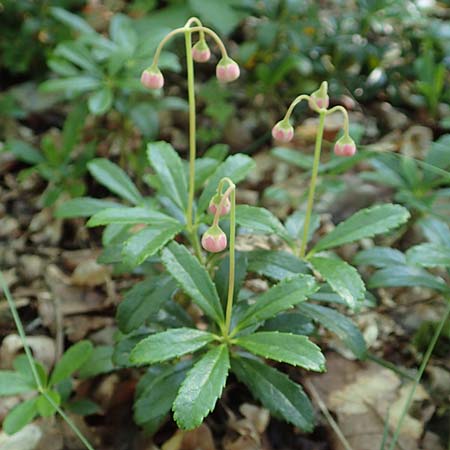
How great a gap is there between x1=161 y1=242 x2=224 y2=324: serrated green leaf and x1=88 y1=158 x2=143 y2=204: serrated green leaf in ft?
1.27

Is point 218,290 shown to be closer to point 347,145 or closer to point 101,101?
point 347,145

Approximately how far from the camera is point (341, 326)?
129cm

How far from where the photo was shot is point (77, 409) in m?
1.41

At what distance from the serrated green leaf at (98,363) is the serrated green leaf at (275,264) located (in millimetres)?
419

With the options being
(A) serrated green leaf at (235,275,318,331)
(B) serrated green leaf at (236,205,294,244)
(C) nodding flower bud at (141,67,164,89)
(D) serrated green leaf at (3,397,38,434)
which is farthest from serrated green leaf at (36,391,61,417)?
(C) nodding flower bud at (141,67,164,89)

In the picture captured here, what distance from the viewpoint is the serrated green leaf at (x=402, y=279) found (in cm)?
141

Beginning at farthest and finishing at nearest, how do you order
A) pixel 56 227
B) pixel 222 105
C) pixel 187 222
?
1. pixel 222 105
2. pixel 56 227
3. pixel 187 222

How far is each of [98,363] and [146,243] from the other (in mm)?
410

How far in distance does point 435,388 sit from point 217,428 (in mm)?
535

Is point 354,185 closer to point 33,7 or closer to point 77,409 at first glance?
point 77,409

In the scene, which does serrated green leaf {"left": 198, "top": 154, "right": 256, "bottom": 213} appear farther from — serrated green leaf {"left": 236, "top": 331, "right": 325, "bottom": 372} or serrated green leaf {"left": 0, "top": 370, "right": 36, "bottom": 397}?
serrated green leaf {"left": 0, "top": 370, "right": 36, "bottom": 397}

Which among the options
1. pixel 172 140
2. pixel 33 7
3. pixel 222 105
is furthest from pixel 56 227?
pixel 33 7

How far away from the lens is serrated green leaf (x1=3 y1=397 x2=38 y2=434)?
1.23 metres

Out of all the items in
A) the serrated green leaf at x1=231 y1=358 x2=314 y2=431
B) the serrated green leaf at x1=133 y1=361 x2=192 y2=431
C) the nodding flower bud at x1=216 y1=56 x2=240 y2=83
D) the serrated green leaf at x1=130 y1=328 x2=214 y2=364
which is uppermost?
the nodding flower bud at x1=216 y1=56 x2=240 y2=83
